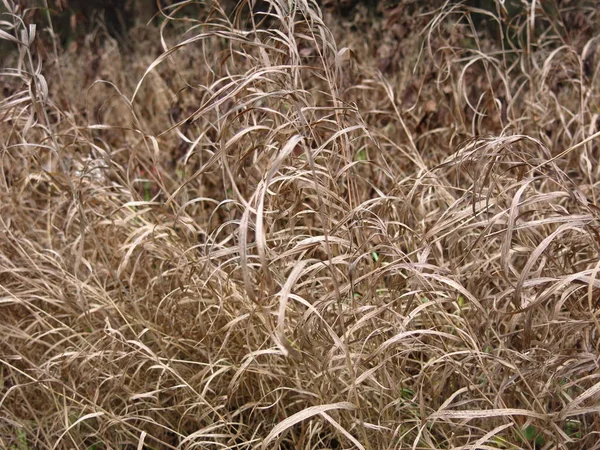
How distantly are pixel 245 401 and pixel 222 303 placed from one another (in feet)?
1.14

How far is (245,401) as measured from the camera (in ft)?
6.16

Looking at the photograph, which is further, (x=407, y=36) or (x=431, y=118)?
(x=407, y=36)

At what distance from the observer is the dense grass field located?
141 cm

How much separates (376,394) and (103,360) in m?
0.69

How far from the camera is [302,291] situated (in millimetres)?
1699

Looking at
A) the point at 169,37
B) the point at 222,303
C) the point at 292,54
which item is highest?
the point at 292,54

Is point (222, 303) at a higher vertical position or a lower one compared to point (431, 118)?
higher

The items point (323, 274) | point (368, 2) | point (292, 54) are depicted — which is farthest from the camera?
point (368, 2)

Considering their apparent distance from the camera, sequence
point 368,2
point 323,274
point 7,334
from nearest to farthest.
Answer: point 7,334 → point 323,274 → point 368,2

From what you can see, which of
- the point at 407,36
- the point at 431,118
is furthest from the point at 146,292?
the point at 407,36

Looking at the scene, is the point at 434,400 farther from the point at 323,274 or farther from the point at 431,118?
the point at 431,118

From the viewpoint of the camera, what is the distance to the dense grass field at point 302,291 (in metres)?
1.41

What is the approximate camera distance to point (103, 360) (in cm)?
190

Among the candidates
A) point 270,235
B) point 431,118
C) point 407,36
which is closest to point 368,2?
point 407,36
